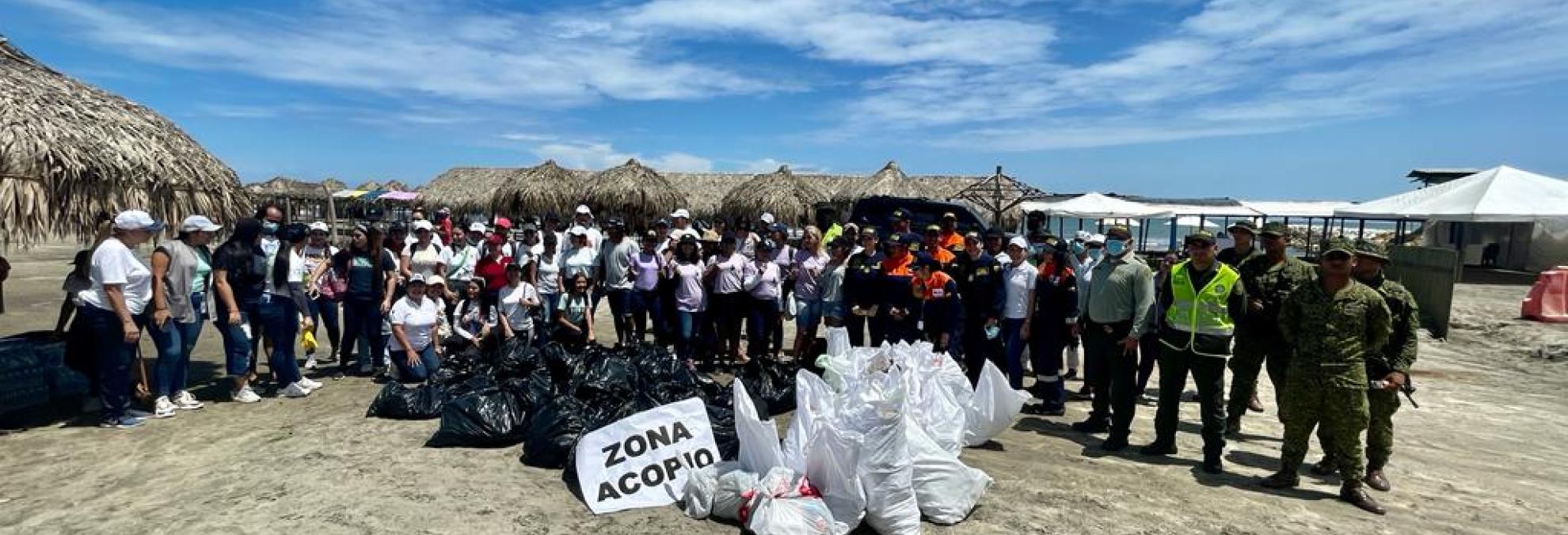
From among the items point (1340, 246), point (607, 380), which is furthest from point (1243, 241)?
point (607, 380)

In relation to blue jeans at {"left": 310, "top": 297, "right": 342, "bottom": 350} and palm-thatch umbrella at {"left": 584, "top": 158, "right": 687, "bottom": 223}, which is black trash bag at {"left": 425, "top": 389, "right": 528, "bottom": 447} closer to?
blue jeans at {"left": 310, "top": 297, "right": 342, "bottom": 350}

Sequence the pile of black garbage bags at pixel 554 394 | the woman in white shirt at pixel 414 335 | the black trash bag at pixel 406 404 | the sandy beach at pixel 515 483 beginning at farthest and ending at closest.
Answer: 1. the woman in white shirt at pixel 414 335
2. the black trash bag at pixel 406 404
3. the pile of black garbage bags at pixel 554 394
4. the sandy beach at pixel 515 483

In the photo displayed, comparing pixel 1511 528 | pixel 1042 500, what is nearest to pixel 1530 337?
pixel 1511 528

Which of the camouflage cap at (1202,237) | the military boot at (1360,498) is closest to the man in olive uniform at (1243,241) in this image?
the camouflage cap at (1202,237)

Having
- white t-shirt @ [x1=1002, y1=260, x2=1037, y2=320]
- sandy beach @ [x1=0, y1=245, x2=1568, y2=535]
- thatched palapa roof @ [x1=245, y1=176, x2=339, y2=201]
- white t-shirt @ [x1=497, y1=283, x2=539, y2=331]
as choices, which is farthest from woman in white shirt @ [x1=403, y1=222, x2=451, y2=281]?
thatched palapa roof @ [x1=245, y1=176, x2=339, y2=201]

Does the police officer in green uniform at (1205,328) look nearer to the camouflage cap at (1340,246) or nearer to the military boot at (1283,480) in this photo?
the military boot at (1283,480)

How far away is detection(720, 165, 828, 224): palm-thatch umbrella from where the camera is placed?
979 inches

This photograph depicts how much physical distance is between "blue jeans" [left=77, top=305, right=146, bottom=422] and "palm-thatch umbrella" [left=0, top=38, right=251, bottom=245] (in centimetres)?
117

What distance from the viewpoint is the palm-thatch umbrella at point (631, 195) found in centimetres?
2386

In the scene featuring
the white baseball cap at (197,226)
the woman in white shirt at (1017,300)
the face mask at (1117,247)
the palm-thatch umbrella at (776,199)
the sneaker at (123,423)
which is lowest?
the sneaker at (123,423)

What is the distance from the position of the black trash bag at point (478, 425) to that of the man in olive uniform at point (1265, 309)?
188 inches

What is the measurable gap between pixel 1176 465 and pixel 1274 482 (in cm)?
56

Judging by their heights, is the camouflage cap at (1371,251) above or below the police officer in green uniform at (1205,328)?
above

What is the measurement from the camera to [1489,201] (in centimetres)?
1723
